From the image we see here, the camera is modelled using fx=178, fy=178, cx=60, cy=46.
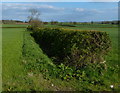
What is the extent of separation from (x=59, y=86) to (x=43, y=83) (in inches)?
19.7

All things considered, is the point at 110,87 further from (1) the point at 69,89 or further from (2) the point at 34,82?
(2) the point at 34,82

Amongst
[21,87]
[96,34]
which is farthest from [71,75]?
[96,34]

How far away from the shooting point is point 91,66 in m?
6.81

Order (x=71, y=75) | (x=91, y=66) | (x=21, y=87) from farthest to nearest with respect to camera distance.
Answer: (x=91, y=66) → (x=71, y=75) → (x=21, y=87)

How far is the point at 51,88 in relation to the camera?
5.21 metres

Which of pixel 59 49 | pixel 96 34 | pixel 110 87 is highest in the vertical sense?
pixel 96 34

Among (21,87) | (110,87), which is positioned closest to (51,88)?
(21,87)

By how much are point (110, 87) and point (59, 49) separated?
4371 millimetres

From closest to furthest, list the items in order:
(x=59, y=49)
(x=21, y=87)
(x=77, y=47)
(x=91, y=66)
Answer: (x=21, y=87) → (x=91, y=66) → (x=77, y=47) → (x=59, y=49)

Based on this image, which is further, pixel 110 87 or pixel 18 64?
pixel 18 64

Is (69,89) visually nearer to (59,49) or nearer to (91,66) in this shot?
(91,66)

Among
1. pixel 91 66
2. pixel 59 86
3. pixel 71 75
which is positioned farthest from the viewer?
pixel 91 66

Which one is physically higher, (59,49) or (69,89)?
(59,49)

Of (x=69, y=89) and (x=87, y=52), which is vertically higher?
(x=87, y=52)
